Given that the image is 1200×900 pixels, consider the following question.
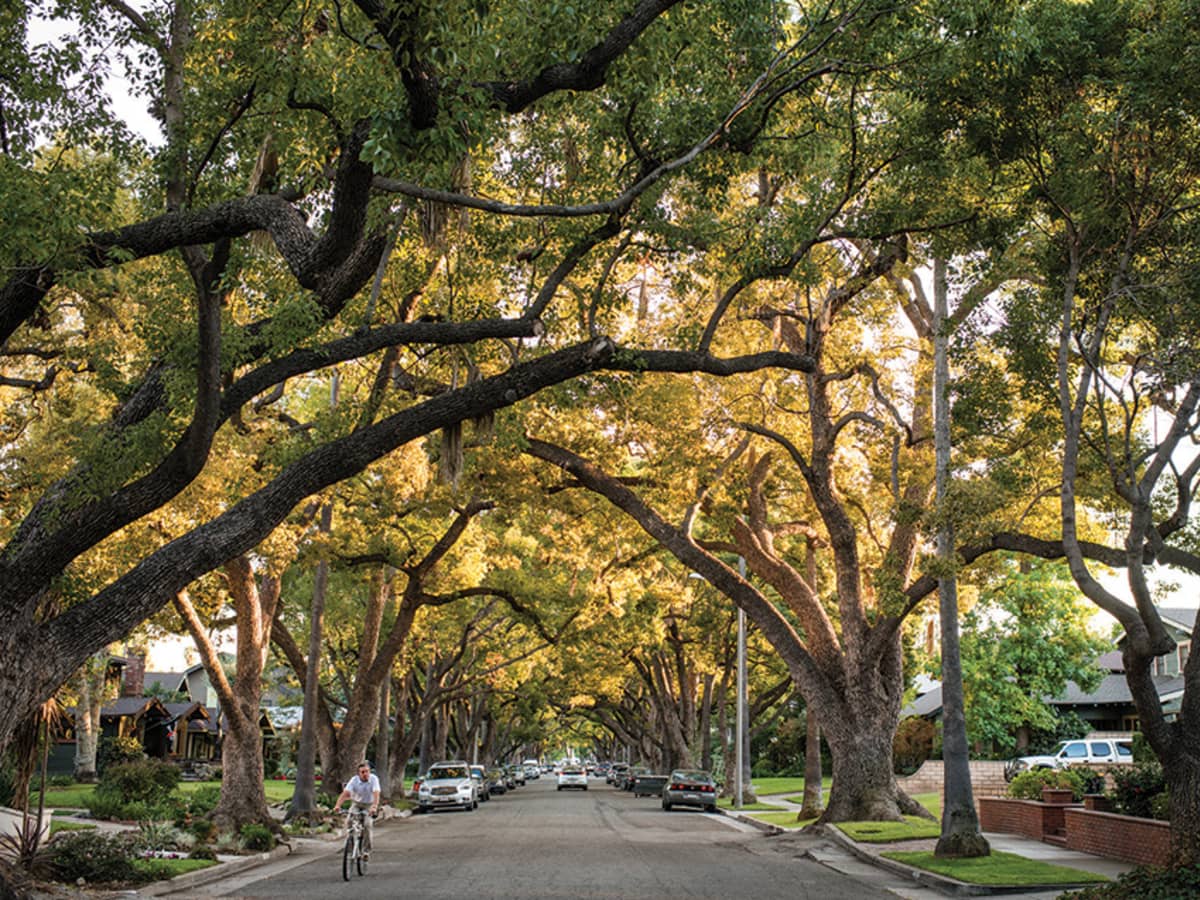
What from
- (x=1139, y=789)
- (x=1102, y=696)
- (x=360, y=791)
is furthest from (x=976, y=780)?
(x=360, y=791)

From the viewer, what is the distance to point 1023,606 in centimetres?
4844

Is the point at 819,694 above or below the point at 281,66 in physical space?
below

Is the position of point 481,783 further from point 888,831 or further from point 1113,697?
point 888,831

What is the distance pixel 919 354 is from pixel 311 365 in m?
15.6

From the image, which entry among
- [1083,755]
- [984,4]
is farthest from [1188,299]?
[1083,755]

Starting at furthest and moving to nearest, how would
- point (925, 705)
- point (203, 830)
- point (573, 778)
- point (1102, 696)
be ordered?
point (573, 778) < point (925, 705) < point (1102, 696) < point (203, 830)

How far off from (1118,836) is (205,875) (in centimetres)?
1403

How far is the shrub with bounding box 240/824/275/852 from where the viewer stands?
779 inches

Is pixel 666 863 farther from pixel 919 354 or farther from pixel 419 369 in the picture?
pixel 919 354

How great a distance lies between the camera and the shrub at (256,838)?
19.8 m

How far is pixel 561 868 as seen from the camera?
Answer: 1720 cm

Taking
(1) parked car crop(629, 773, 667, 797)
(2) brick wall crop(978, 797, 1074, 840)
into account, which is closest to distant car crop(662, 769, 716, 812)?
(2) brick wall crop(978, 797, 1074, 840)

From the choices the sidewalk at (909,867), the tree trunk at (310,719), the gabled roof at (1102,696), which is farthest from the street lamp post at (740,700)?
the gabled roof at (1102,696)

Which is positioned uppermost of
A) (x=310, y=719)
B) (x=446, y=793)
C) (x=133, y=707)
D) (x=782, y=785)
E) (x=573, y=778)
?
(x=310, y=719)
